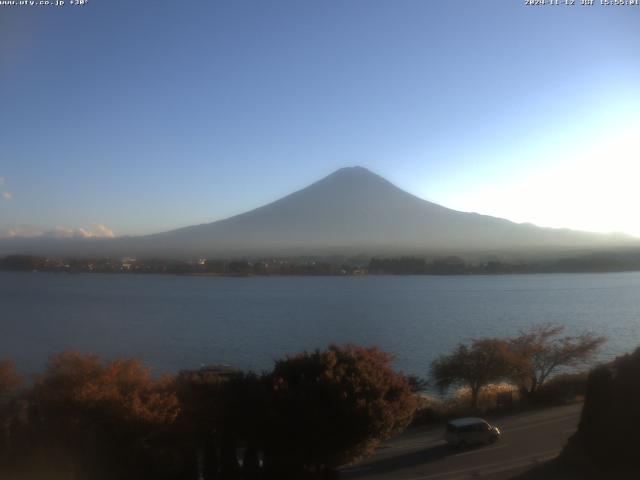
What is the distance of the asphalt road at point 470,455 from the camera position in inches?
326

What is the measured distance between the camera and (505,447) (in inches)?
380

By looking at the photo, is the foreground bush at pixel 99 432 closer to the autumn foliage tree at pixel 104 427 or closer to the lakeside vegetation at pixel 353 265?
the autumn foliage tree at pixel 104 427

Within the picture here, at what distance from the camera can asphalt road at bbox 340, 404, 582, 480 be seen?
27.2 ft

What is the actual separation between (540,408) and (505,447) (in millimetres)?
4380

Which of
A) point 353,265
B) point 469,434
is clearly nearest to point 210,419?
point 469,434

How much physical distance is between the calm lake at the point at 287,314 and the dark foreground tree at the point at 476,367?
6.18ft

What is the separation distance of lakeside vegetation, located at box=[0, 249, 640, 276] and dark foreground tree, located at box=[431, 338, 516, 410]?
84.3 feet

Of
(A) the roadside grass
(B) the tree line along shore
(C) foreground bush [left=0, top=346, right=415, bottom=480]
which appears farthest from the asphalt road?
(C) foreground bush [left=0, top=346, right=415, bottom=480]

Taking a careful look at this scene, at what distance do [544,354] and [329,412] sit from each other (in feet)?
36.7

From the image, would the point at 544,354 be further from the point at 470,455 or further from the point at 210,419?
the point at 210,419

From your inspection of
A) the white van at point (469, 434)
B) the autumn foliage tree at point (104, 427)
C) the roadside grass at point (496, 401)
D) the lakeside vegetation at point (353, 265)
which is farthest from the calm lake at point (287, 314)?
the white van at point (469, 434)

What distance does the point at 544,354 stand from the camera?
16.3 m

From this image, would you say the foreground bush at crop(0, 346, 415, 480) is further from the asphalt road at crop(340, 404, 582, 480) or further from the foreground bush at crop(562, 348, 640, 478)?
the foreground bush at crop(562, 348, 640, 478)

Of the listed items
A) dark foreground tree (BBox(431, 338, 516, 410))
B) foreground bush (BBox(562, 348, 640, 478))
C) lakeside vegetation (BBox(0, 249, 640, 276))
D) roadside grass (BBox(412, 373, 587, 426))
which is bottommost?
roadside grass (BBox(412, 373, 587, 426))
